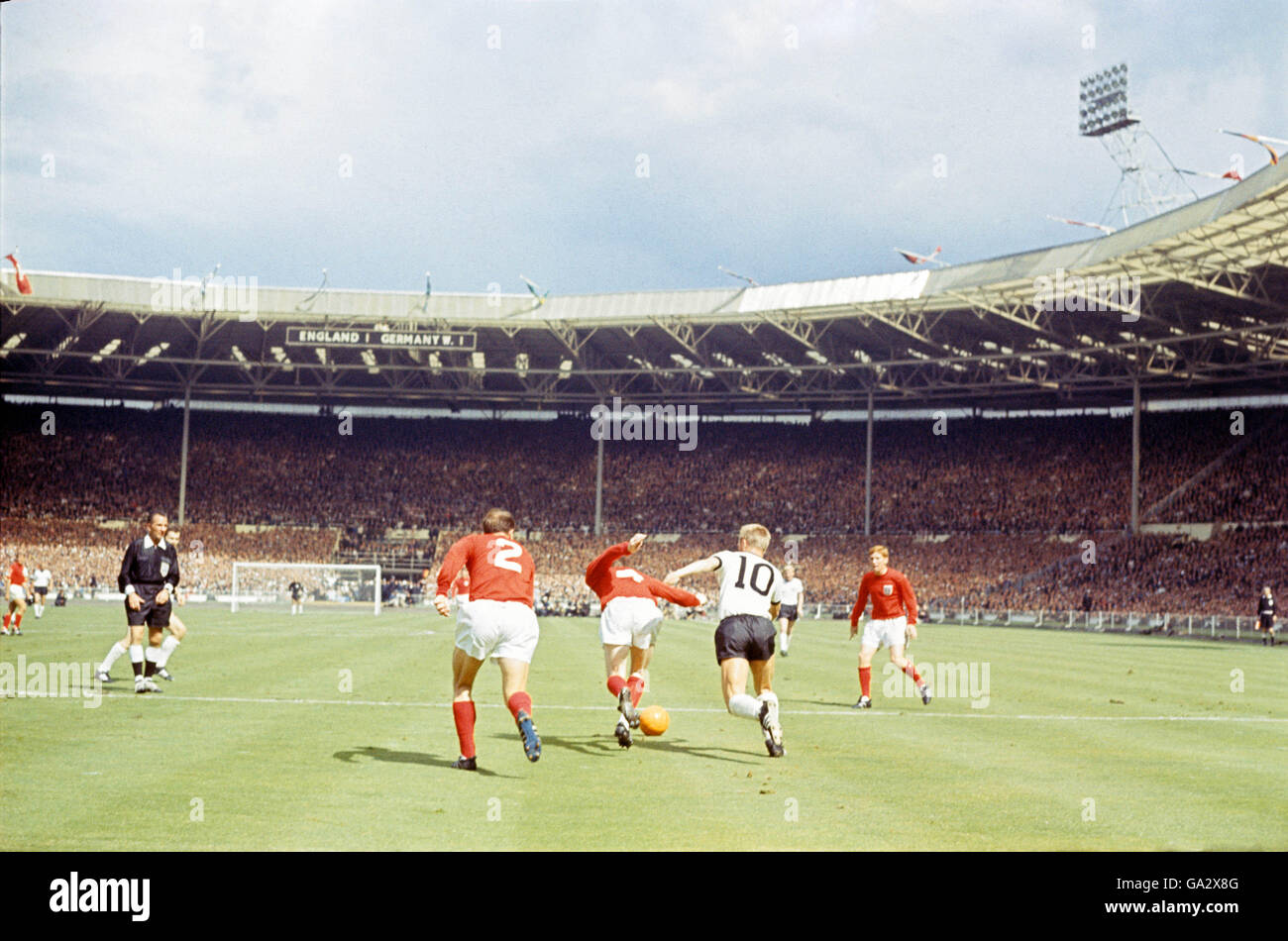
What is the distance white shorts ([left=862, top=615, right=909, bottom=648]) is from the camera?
15.1m

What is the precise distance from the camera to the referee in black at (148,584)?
14.2 metres

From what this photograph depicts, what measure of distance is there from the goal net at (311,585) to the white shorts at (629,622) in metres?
40.6

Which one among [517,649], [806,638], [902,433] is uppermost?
Result: [902,433]

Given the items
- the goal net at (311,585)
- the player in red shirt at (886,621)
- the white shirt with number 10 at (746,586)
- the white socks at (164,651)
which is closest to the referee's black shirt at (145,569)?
the white socks at (164,651)

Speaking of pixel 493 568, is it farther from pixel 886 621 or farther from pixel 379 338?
pixel 379 338

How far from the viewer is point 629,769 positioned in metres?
9.62

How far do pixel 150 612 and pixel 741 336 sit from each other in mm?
43861

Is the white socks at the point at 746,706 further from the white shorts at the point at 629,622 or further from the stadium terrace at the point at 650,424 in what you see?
the stadium terrace at the point at 650,424

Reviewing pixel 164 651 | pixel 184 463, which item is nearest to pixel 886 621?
pixel 164 651

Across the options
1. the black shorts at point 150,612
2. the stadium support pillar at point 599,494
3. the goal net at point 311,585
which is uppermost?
the stadium support pillar at point 599,494
